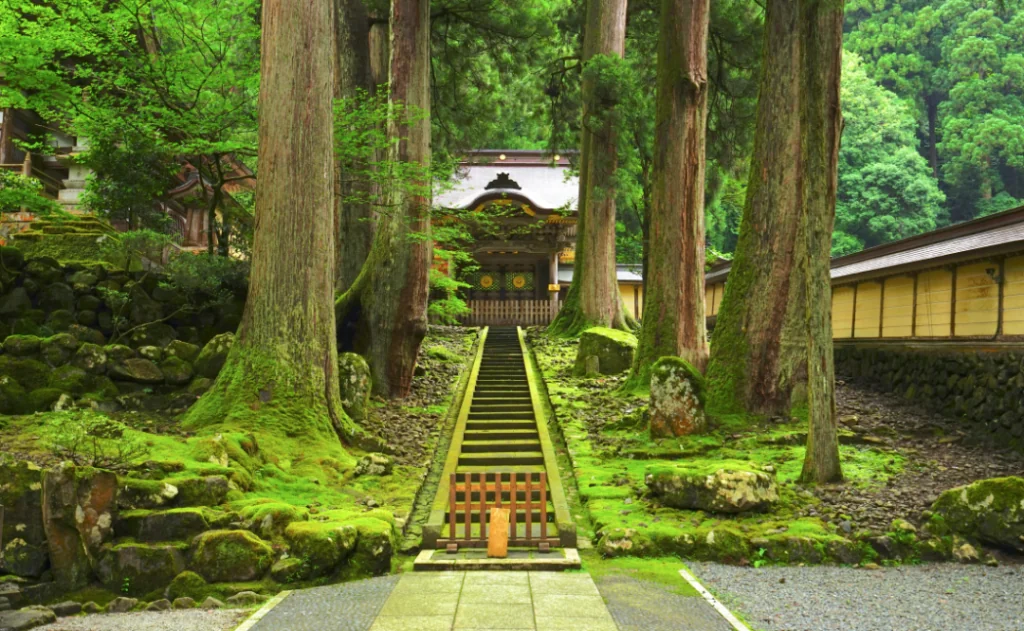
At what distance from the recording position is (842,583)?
6.56 m

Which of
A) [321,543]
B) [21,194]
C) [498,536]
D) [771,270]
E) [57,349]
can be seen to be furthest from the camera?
[771,270]

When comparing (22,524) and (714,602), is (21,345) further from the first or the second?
(714,602)

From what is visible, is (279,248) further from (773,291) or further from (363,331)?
(773,291)

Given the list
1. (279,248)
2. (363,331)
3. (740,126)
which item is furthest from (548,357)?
(279,248)

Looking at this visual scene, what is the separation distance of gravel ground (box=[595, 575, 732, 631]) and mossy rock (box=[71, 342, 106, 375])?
7149mm

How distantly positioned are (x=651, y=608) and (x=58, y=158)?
1700cm

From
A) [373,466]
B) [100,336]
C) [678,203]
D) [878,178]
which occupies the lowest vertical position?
[373,466]

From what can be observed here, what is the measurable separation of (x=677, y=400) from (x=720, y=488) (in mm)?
2969

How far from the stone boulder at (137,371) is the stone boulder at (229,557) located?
4390mm

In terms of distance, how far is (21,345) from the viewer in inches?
379

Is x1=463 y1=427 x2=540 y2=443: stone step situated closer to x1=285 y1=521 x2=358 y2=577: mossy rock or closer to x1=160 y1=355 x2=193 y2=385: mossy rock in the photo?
x1=160 y1=355 x2=193 y2=385: mossy rock

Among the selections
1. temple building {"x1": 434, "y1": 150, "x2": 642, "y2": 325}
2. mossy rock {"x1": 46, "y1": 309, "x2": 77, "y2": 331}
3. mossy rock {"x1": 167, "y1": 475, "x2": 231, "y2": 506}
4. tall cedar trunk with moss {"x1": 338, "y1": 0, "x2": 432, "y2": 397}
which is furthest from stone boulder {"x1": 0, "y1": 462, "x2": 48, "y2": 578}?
temple building {"x1": 434, "y1": 150, "x2": 642, "y2": 325}

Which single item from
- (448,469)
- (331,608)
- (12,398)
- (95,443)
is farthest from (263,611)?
(12,398)

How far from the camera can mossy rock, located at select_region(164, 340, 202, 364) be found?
10.5 m
